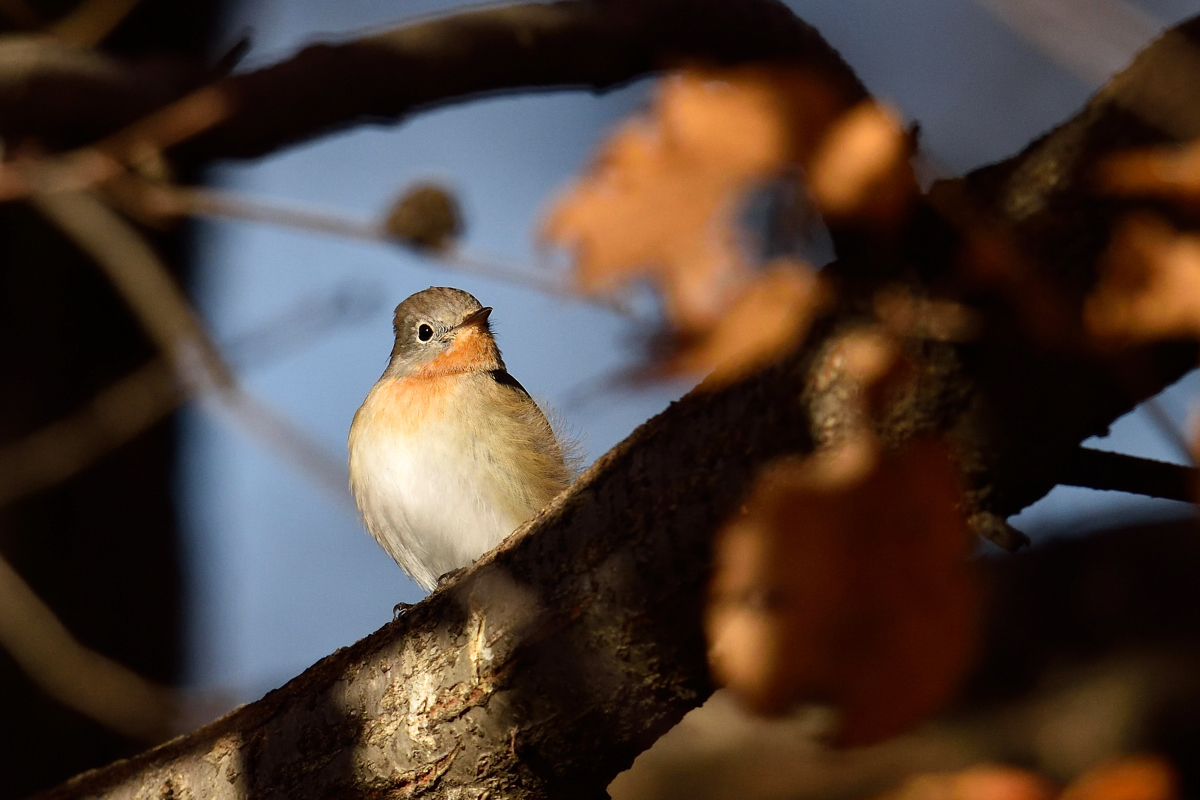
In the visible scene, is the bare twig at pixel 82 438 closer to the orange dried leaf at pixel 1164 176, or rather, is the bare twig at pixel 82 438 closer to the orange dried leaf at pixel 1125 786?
the orange dried leaf at pixel 1125 786

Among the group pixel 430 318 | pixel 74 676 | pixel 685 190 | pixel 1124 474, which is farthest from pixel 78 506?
pixel 1124 474

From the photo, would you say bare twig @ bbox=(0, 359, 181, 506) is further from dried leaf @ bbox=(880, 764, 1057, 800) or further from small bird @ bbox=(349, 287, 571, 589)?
dried leaf @ bbox=(880, 764, 1057, 800)

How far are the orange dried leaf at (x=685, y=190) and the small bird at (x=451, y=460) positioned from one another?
1.55 meters

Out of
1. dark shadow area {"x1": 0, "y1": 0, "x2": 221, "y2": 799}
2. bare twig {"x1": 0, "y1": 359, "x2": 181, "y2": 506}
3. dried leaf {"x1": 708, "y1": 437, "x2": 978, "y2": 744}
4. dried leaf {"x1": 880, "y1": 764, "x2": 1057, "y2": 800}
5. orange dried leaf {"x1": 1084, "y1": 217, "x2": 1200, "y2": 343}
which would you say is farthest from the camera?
dark shadow area {"x1": 0, "y1": 0, "x2": 221, "y2": 799}

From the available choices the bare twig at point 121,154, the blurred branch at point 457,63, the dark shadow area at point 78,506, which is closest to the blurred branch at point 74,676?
the dark shadow area at point 78,506

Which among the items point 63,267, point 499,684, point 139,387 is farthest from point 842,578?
point 63,267

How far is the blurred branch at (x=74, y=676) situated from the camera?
430 centimetres

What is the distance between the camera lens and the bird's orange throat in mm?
4297

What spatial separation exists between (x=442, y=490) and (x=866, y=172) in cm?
252

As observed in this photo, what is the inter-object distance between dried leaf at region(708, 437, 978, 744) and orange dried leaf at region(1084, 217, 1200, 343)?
11.3 inches

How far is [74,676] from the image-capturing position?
4414 mm

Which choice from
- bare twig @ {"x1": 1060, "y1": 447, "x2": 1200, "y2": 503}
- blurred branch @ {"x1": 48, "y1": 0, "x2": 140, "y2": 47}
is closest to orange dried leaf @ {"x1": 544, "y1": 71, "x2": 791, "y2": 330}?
bare twig @ {"x1": 1060, "y1": 447, "x2": 1200, "y2": 503}

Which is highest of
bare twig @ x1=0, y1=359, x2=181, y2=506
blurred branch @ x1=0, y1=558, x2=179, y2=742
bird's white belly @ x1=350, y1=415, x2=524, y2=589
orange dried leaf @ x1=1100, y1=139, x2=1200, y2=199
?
bare twig @ x1=0, y1=359, x2=181, y2=506

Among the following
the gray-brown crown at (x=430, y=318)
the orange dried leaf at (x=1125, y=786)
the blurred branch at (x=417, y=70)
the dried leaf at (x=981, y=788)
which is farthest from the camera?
the gray-brown crown at (x=430, y=318)
